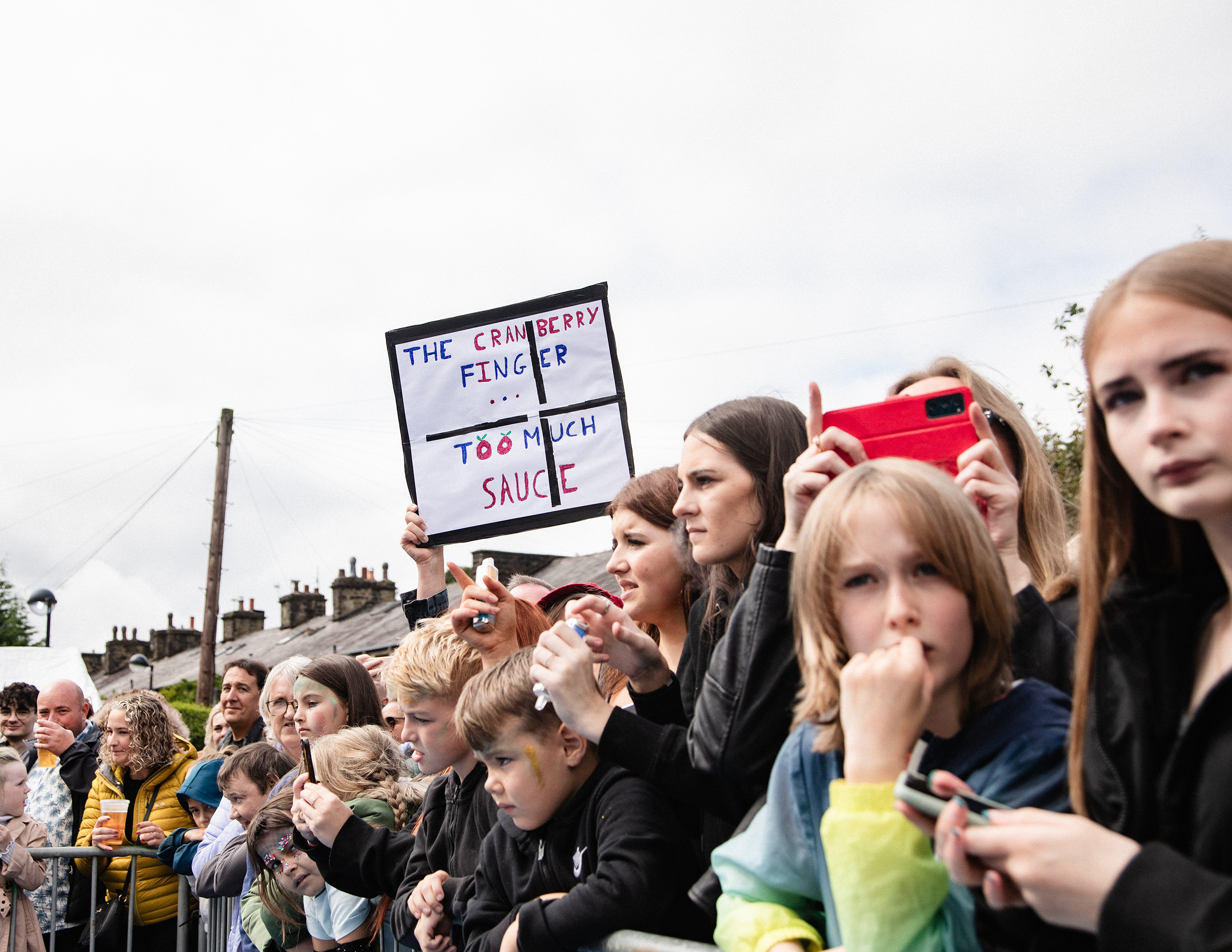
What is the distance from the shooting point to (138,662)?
2281cm

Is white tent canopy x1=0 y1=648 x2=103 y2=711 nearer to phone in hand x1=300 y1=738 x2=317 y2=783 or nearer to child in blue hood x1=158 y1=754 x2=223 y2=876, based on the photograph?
child in blue hood x1=158 y1=754 x2=223 y2=876

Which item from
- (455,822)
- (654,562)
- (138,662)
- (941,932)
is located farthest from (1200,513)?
(138,662)

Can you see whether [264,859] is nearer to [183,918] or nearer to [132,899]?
[183,918]

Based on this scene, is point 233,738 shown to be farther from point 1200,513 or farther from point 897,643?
point 1200,513

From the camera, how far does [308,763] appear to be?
4.11 metres

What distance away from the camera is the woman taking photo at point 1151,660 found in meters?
1.26

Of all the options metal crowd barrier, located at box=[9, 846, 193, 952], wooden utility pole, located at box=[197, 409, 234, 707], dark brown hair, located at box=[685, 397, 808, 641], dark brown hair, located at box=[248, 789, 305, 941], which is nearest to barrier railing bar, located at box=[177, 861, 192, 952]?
metal crowd barrier, located at box=[9, 846, 193, 952]

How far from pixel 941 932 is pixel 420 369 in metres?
3.49

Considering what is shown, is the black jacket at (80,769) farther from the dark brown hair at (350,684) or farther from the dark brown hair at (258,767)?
the dark brown hair at (350,684)

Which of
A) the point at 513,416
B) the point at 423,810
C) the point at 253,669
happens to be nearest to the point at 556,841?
the point at 423,810

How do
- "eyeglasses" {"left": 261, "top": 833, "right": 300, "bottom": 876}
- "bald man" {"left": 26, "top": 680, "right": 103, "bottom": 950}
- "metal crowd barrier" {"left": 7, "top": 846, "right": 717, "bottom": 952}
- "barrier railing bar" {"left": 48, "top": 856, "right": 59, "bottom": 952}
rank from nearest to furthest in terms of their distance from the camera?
"eyeglasses" {"left": 261, "top": 833, "right": 300, "bottom": 876}
"metal crowd barrier" {"left": 7, "top": 846, "right": 717, "bottom": 952}
"barrier railing bar" {"left": 48, "top": 856, "right": 59, "bottom": 952}
"bald man" {"left": 26, "top": 680, "right": 103, "bottom": 950}

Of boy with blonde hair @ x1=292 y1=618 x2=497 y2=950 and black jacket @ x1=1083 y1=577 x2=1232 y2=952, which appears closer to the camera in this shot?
black jacket @ x1=1083 y1=577 x2=1232 y2=952

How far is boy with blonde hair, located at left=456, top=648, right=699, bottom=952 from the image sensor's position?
2492 millimetres

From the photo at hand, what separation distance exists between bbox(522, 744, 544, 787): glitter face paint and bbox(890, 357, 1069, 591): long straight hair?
1.27m
